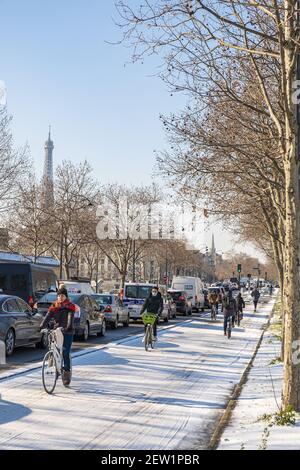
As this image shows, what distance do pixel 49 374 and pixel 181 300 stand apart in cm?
3209

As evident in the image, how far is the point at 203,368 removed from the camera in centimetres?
1555

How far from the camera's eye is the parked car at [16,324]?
16406 millimetres

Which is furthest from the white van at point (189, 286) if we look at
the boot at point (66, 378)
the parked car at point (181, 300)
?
the boot at point (66, 378)

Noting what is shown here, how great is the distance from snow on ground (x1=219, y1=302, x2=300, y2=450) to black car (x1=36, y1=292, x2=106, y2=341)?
7.31 m

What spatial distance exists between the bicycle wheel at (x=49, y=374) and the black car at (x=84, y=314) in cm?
918

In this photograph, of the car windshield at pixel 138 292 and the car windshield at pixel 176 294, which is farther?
the car windshield at pixel 176 294

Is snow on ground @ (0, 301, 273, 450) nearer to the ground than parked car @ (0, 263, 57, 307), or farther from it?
nearer to the ground

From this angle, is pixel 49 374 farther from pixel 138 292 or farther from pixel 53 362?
pixel 138 292

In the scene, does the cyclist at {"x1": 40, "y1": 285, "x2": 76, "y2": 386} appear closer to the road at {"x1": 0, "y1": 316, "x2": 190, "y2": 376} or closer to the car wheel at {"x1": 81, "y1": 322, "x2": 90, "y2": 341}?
the road at {"x1": 0, "y1": 316, "x2": 190, "y2": 376}

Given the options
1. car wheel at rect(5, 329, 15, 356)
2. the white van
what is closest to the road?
car wheel at rect(5, 329, 15, 356)

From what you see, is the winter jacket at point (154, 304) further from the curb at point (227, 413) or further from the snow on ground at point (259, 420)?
the snow on ground at point (259, 420)

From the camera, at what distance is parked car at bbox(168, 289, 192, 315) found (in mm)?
43125

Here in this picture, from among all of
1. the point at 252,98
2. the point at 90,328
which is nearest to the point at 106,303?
the point at 90,328

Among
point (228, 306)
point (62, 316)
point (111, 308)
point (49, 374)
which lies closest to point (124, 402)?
point (49, 374)
